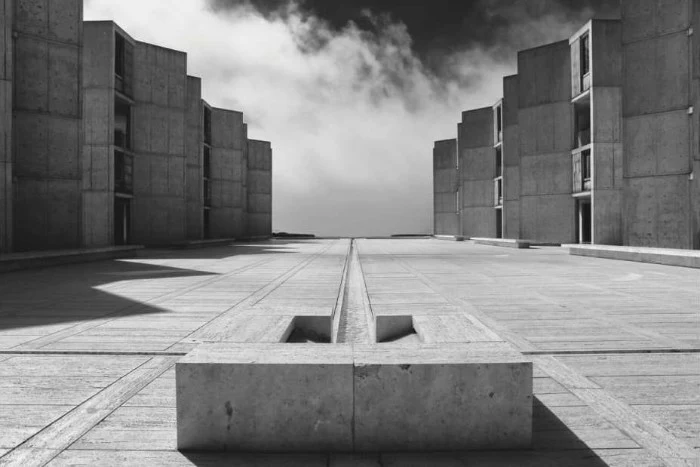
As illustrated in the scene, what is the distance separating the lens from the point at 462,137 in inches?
1757

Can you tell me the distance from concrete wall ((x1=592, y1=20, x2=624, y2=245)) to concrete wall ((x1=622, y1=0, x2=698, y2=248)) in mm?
813

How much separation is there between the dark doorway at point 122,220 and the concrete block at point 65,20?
11121 mm

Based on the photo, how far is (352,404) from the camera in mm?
2648

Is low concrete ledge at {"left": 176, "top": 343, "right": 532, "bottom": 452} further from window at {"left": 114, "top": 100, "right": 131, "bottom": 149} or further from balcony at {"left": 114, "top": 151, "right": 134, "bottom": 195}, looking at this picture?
window at {"left": 114, "top": 100, "right": 131, "bottom": 149}

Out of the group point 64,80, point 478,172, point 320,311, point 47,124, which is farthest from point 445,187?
point 320,311

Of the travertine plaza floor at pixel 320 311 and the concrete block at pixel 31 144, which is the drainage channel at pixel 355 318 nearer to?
the travertine plaza floor at pixel 320 311

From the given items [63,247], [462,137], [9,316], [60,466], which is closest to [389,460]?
[60,466]

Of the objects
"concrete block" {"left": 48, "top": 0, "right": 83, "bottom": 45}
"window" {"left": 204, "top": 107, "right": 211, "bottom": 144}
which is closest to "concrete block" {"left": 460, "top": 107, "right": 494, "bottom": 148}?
"window" {"left": 204, "top": 107, "right": 211, "bottom": 144}

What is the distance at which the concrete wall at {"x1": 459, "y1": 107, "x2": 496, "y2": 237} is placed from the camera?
42.2m

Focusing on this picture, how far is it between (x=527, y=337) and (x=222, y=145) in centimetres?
3921

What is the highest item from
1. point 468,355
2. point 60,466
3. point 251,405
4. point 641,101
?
point 641,101

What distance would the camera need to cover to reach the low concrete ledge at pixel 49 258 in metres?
13.2

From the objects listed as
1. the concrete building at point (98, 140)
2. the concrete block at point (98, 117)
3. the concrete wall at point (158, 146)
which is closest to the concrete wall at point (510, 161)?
the concrete building at point (98, 140)

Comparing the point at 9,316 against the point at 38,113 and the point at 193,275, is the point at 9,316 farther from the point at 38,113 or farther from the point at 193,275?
the point at 38,113
